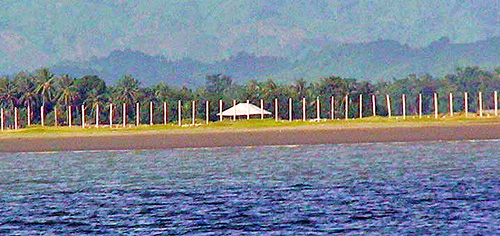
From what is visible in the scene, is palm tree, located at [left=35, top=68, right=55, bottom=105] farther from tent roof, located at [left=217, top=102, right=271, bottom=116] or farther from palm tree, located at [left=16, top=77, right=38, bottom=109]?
tent roof, located at [left=217, top=102, right=271, bottom=116]

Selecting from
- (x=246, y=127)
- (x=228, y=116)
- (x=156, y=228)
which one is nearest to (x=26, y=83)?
(x=228, y=116)

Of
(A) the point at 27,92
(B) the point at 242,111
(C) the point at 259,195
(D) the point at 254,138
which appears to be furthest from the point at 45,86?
(C) the point at 259,195

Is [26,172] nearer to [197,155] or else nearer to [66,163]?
[66,163]

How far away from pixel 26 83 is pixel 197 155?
12843 cm

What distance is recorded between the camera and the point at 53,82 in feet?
648

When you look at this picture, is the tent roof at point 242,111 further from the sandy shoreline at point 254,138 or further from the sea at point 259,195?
the sea at point 259,195

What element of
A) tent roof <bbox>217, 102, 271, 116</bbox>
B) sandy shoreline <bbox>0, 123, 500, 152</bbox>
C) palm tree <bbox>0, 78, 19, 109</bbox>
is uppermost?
palm tree <bbox>0, 78, 19, 109</bbox>

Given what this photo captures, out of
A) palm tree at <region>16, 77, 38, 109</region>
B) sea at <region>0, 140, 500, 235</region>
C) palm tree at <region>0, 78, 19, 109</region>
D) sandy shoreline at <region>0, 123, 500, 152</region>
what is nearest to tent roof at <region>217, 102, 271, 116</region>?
palm tree at <region>16, 77, 38, 109</region>

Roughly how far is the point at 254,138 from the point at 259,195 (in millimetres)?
56260

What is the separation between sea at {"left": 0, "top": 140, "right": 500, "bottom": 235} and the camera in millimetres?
31797

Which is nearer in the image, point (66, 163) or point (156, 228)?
point (156, 228)

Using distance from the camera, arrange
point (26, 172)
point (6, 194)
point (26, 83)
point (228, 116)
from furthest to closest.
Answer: point (26, 83) → point (228, 116) → point (26, 172) → point (6, 194)

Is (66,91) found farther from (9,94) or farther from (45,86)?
(9,94)

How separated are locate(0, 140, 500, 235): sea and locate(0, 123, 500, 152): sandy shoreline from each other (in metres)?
20.1
